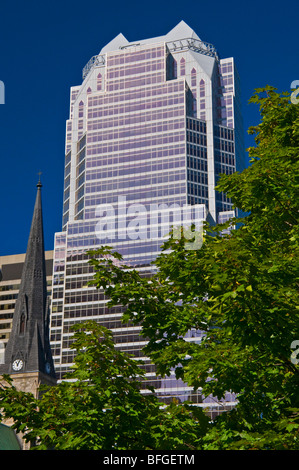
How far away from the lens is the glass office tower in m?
158

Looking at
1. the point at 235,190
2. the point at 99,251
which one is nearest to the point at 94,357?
the point at 99,251

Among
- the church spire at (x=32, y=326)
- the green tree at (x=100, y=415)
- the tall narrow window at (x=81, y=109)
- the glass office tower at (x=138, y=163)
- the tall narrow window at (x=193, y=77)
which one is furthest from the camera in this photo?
the tall narrow window at (x=81, y=109)

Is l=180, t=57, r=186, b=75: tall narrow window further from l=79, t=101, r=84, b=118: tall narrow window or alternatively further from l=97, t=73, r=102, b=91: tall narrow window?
l=79, t=101, r=84, b=118: tall narrow window

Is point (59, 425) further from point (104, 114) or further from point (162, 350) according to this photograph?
point (104, 114)

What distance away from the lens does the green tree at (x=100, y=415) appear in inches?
626

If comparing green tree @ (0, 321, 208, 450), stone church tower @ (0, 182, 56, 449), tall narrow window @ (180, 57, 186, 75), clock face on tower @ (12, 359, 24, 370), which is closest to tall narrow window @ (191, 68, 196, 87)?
tall narrow window @ (180, 57, 186, 75)

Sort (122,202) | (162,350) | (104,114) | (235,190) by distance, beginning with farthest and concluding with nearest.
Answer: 1. (104,114)
2. (122,202)
3. (235,190)
4. (162,350)

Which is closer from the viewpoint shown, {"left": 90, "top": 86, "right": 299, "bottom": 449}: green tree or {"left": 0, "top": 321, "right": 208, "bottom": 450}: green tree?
{"left": 90, "top": 86, "right": 299, "bottom": 449}: green tree

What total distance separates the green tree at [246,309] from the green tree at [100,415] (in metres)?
0.82

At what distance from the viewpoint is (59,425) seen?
54.9 ft

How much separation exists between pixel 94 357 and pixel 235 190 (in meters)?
6.77

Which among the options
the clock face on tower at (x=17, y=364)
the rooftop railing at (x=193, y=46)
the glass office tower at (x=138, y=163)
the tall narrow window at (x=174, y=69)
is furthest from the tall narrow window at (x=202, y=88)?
the clock face on tower at (x=17, y=364)

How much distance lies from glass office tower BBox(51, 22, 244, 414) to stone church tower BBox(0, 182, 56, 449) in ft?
115

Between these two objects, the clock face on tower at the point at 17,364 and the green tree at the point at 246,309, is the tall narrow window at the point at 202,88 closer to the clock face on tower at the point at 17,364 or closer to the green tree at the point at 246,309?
the clock face on tower at the point at 17,364
